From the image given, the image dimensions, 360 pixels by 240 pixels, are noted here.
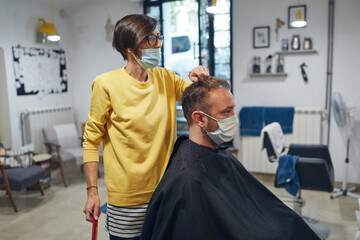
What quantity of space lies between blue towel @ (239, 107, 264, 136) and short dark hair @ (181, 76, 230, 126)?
2743 millimetres

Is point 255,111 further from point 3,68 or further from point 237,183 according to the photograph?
point 3,68

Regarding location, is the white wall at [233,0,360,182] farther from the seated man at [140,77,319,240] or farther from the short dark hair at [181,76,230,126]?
the short dark hair at [181,76,230,126]

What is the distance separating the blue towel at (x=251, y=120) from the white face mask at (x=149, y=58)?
111 inches

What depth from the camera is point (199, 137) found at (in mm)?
1300

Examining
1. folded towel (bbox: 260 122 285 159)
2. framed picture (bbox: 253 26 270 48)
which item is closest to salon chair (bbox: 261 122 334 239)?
folded towel (bbox: 260 122 285 159)

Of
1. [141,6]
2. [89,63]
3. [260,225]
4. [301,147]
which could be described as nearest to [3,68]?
[89,63]

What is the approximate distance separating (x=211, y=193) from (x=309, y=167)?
1.64m

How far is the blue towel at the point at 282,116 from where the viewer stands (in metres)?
3.72

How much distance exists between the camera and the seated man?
1119 mm

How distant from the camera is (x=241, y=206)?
4.17ft

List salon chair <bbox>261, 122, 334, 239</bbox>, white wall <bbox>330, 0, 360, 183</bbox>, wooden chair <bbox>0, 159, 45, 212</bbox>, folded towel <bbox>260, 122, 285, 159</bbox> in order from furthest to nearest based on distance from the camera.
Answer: white wall <bbox>330, 0, 360, 183</bbox>
wooden chair <bbox>0, 159, 45, 212</bbox>
folded towel <bbox>260, 122, 285, 159</bbox>
salon chair <bbox>261, 122, 334, 239</bbox>

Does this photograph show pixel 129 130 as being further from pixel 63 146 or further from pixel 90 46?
pixel 90 46

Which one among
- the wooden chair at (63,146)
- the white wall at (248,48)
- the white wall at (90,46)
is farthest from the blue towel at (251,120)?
the wooden chair at (63,146)

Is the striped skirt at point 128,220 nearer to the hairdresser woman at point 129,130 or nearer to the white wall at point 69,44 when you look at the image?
the hairdresser woman at point 129,130
